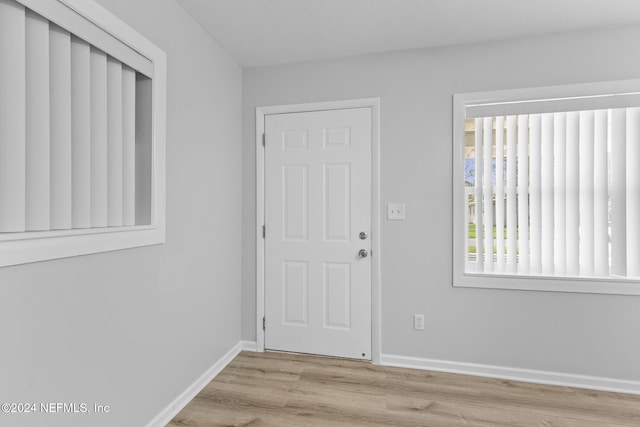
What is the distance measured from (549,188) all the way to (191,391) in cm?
281

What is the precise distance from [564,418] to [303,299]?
5.96 ft

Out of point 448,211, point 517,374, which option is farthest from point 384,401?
point 448,211

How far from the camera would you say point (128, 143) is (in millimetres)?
1618

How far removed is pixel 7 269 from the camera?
1.07 meters

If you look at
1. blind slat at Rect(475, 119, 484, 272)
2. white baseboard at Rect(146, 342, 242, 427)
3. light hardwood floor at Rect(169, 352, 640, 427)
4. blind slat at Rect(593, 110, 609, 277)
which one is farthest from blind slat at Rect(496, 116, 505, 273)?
white baseboard at Rect(146, 342, 242, 427)

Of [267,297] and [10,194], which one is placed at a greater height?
[10,194]

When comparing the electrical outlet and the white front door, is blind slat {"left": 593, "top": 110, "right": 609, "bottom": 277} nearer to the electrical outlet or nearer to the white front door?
the electrical outlet

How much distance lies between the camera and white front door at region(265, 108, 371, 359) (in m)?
2.55

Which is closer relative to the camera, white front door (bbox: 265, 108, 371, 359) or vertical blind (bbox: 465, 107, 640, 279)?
vertical blind (bbox: 465, 107, 640, 279)

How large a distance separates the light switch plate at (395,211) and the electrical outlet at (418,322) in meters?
0.76

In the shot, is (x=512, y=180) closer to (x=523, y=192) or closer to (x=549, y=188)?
(x=523, y=192)

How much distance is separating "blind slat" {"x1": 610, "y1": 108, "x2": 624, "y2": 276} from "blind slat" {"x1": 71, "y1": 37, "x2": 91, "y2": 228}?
3105 millimetres

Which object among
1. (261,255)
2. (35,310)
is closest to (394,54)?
(261,255)

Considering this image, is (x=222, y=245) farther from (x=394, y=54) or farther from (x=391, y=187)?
(x=394, y=54)
